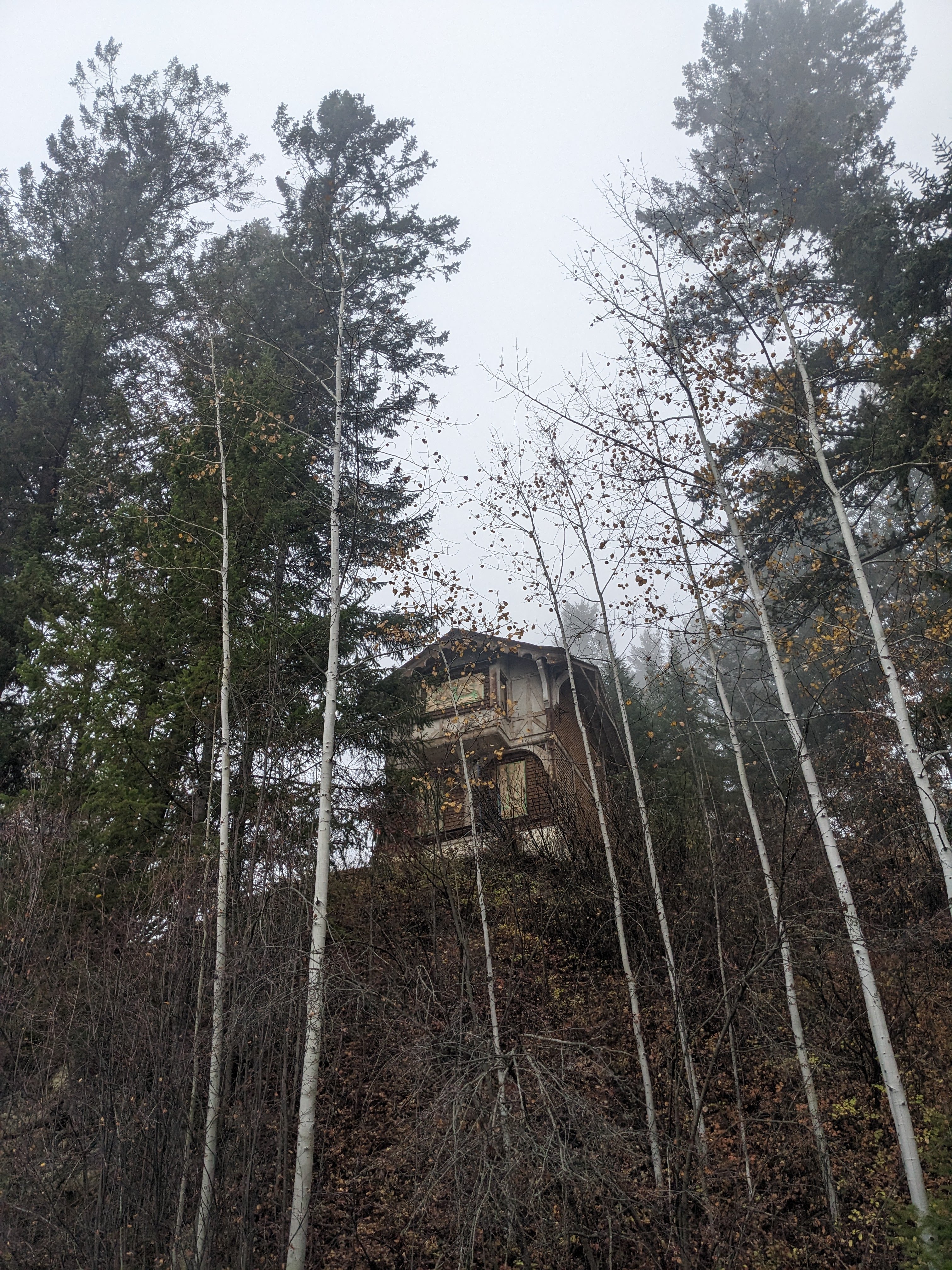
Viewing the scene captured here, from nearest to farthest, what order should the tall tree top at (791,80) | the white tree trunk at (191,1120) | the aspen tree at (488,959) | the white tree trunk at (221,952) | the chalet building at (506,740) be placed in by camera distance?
the white tree trunk at (191,1120) → the white tree trunk at (221,952) → the aspen tree at (488,959) → the chalet building at (506,740) → the tall tree top at (791,80)

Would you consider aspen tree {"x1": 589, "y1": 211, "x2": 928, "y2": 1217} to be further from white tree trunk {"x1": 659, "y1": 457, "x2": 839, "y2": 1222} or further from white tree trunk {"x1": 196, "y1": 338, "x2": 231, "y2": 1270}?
white tree trunk {"x1": 196, "y1": 338, "x2": 231, "y2": 1270}

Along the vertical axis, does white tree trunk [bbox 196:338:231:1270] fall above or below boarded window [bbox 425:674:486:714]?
below

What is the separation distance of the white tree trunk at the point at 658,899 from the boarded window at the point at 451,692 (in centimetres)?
191

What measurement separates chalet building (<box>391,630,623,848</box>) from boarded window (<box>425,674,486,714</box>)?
0.12 ft

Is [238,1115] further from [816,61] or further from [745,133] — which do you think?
[816,61]

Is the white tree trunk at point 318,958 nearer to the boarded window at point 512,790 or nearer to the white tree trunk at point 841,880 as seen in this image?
the white tree trunk at point 841,880

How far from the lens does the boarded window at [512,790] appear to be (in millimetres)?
13844

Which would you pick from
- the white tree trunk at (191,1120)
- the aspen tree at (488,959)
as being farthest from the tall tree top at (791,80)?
the white tree trunk at (191,1120)

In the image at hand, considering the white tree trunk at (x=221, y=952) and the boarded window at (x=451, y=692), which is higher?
the boarded window at (x=451, y=692)

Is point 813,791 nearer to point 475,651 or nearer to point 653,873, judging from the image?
point 653,873

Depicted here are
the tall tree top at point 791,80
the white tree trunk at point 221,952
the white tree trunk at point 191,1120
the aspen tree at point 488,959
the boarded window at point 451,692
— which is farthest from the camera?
the tall tree top at point 791,80

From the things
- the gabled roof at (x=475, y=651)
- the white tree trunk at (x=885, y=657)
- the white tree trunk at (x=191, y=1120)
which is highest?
the gabled roof at (x=475, y=651)

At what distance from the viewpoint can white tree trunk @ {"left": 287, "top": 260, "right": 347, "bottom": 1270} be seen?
19.6 feet

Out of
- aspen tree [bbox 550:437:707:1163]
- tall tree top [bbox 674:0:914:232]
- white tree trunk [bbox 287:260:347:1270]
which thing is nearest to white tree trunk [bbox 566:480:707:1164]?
aspen tree [bbox 550:437:707:1163]
